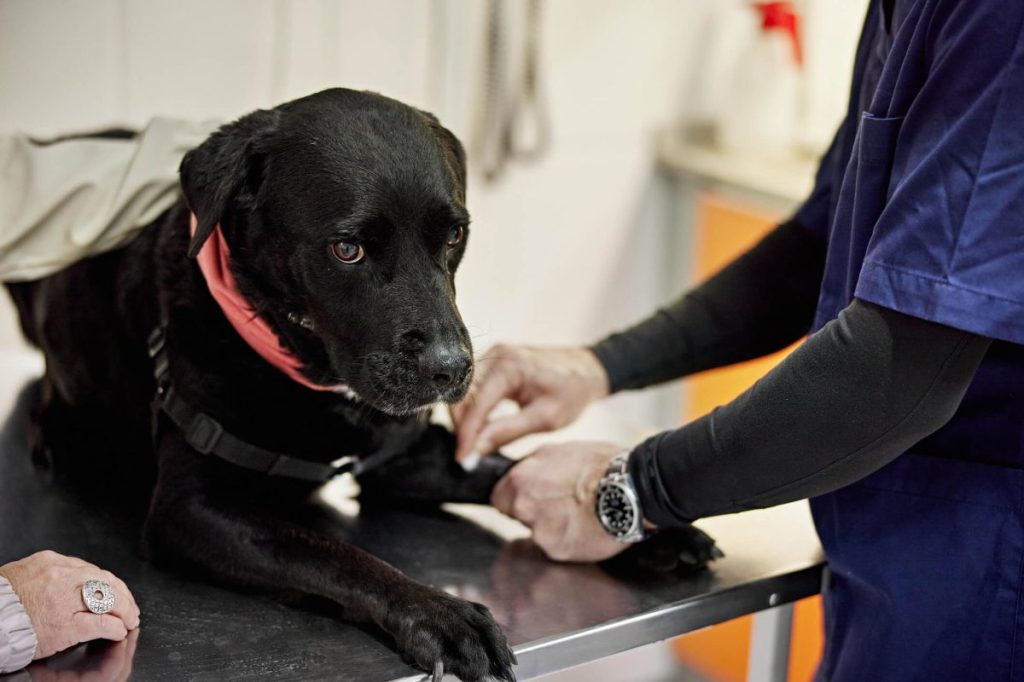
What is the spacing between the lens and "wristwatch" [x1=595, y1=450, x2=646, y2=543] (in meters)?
1.13

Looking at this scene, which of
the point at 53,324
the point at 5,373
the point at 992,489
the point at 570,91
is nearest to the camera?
the point at 992,489

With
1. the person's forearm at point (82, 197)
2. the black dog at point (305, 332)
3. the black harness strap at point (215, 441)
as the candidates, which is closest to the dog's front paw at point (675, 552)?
the black dog at point (305, 332)

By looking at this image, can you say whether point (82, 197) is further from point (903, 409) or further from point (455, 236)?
point (903, 409)

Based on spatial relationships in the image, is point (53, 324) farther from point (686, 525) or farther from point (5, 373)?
point (686, 525)

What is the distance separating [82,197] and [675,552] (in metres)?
0.78

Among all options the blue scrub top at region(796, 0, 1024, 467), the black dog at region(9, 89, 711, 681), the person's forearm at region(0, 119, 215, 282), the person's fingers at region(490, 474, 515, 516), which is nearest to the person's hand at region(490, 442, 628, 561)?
the person's fingers at region(490, 474, 515, 516)

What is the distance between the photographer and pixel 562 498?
1210mm

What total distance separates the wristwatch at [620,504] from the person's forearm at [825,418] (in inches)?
1.3

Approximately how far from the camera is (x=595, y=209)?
109 inches

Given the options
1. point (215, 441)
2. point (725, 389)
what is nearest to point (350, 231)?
point (215, 441)

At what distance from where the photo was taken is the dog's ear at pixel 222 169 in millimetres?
1099

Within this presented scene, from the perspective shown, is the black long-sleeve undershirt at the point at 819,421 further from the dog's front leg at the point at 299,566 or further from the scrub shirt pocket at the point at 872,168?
the dog's front leg at the point at 299,566

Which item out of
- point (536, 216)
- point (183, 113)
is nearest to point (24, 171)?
point (183, 113)

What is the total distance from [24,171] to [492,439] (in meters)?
0.63
